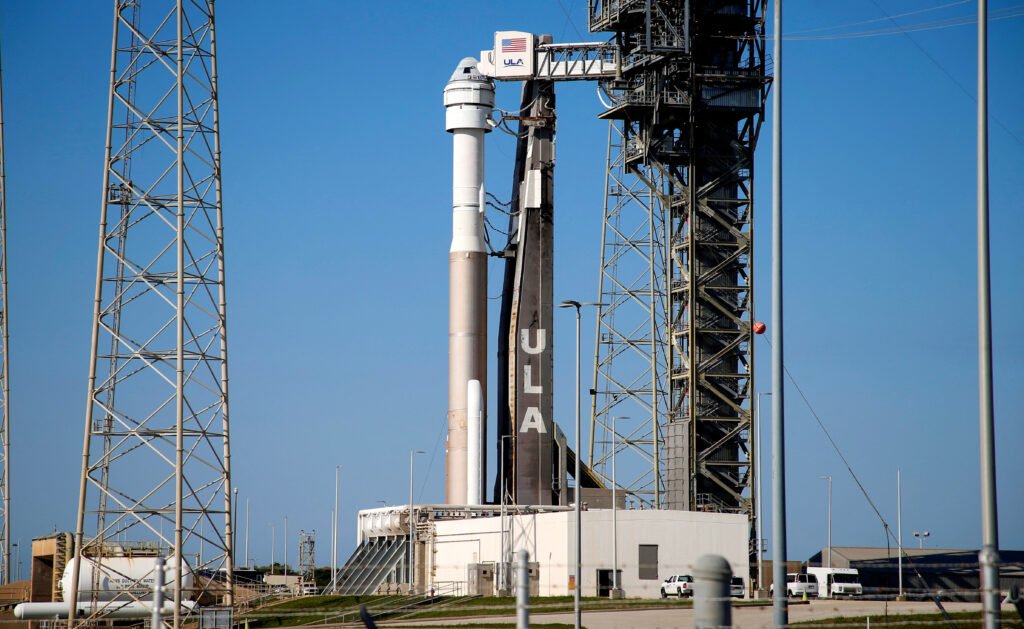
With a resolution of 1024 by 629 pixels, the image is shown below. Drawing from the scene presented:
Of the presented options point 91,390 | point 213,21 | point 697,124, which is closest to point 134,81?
point 213,21

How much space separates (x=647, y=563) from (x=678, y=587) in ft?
11.1

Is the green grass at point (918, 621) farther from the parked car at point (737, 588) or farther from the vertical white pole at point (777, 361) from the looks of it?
the parked car at point (737, 588)

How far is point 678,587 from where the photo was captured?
6581cm

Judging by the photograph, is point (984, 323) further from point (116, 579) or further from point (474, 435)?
point (474, 435)

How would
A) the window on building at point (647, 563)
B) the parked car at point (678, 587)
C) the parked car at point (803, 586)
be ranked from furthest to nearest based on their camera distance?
the parked car at point (803, 586), the window on building at point (647, 563), the parked car at point (678, 587)

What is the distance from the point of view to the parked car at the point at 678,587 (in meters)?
65.3

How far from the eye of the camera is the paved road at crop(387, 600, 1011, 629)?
4494 cm

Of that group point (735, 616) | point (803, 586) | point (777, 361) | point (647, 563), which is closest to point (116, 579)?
point (647, 563)

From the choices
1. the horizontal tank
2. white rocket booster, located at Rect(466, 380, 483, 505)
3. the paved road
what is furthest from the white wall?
the horizontal tank

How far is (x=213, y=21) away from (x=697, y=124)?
101 ft

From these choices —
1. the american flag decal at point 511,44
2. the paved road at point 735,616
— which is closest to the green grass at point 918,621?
the paved road at point 735,616

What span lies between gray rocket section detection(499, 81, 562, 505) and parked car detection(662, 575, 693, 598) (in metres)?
13.2

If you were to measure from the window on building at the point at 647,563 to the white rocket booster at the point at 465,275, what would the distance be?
12586 mm

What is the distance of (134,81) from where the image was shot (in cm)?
5822
